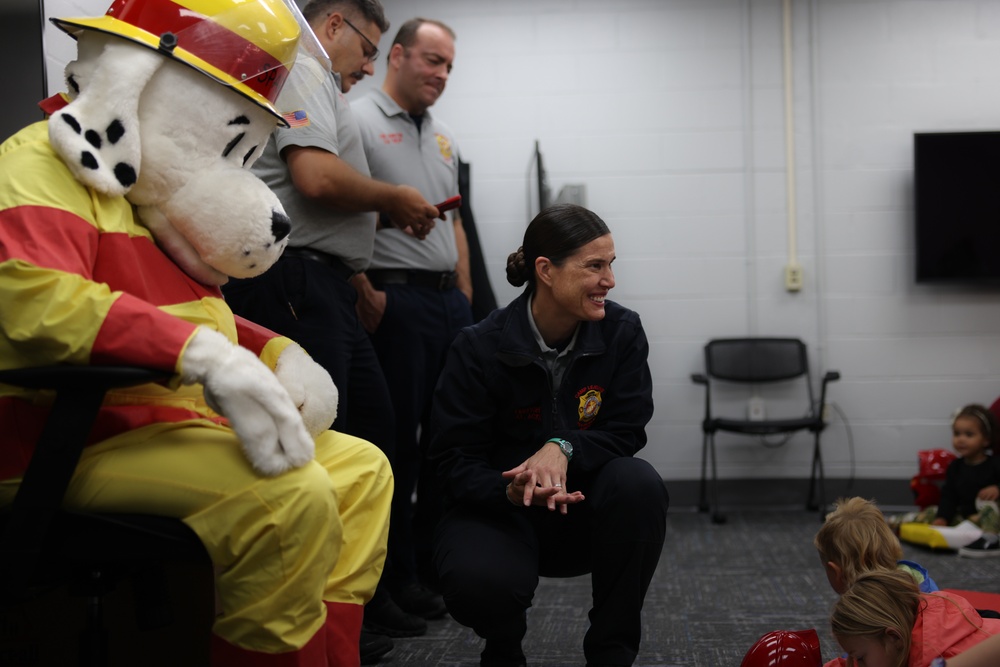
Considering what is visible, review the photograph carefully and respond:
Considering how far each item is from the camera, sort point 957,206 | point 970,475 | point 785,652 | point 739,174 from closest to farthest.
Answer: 1. point 785,652
2. point 970,475
3. point 957,206
4. point 739,174

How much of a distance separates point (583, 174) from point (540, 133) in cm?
28

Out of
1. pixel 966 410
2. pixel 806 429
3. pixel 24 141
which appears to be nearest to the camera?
pixel 24 141

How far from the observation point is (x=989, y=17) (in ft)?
14.1

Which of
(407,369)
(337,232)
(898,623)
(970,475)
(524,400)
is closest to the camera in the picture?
(898,623)

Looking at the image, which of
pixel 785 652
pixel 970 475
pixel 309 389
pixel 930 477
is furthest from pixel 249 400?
pixel 930 477

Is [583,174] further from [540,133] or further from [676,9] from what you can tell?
[676,9]

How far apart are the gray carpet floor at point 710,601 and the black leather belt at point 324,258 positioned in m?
0.88

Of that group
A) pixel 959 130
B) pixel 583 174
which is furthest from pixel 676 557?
pixel 959 130

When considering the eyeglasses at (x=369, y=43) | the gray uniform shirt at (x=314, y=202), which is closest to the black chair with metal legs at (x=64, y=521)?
the gray uniform shirt at (x=314, y=202)

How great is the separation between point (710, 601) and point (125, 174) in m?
2.06

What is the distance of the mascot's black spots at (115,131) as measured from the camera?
1.30 metres

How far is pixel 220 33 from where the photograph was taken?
4.50 ft

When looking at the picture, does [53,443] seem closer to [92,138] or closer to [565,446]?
[92,138]

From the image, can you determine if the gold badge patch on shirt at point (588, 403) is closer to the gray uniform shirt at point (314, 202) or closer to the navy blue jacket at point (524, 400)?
the navy blue jacket at point (524, 400)
